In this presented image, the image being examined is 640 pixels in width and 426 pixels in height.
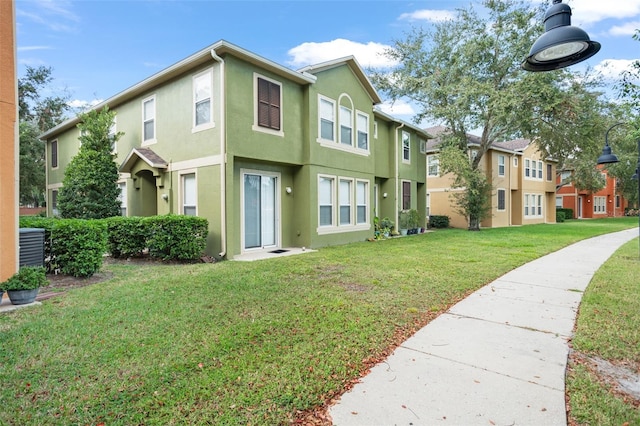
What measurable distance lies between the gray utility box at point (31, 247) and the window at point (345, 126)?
9.42 metres

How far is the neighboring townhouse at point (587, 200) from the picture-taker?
3754cm

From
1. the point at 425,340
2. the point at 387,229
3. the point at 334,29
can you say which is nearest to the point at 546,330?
the point at 425,340

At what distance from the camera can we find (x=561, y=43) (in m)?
3.60

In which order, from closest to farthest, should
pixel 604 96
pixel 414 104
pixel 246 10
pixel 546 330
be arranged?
pixel 546 330, pixel 246 10, pixel 604 96, pixel 414 104

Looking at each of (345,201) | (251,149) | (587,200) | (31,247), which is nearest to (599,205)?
(587,200)

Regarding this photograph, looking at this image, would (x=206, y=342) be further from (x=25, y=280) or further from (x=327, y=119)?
(x=327, y=119)

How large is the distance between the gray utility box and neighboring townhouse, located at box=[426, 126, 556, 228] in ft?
60.4

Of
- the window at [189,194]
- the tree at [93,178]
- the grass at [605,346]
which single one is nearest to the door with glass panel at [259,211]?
the window at [189,194]

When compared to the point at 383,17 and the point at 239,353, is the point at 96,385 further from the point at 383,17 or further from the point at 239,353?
the point at 383,17

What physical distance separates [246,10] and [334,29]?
4.33m

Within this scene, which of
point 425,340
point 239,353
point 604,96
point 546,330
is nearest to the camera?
point 239,353

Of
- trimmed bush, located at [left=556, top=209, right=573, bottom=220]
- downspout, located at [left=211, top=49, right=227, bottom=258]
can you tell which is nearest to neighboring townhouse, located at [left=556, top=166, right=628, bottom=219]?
trimmed bush, located at [left=556, top=209, right=573, bottom=220]

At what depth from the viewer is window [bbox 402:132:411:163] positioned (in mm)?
17547

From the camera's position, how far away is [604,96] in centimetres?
1788
